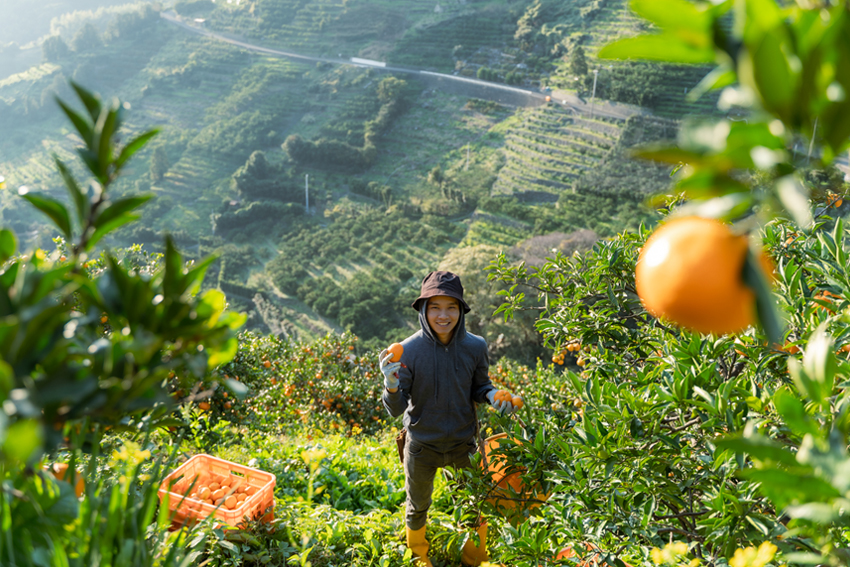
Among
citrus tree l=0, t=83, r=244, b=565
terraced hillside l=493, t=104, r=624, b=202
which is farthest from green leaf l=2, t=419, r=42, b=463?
terraced hillside l=493, t=104, r=624, b=202

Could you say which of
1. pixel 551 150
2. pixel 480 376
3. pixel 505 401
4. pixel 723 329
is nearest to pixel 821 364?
pixel 723 329

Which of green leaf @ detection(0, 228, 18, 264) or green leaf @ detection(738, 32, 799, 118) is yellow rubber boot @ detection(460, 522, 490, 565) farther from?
green leaf @ detection(738, 32, 799, 118)

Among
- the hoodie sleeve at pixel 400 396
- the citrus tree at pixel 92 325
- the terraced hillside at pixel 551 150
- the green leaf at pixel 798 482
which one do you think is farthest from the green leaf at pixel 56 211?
the terraced hillside at pixel 551 150

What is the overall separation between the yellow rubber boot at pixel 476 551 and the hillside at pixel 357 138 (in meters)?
9.77

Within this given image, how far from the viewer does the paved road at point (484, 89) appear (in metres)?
23.6

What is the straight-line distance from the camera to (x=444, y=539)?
2.27 m

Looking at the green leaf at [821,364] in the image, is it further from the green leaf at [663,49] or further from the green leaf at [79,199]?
the green leaf at [79,199]

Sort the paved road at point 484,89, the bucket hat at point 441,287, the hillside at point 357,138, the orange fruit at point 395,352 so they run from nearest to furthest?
the orange fruit at point 395,352, the bucket hat at point 441,287, the hillside at point 357,138, the paved road at point 484,89

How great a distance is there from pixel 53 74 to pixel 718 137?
151ft

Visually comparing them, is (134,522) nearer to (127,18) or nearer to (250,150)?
(250,150)

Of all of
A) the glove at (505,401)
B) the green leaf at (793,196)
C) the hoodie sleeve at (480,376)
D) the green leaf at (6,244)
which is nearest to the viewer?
the green leaf at (793,196)

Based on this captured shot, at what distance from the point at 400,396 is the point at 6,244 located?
65.9 inches

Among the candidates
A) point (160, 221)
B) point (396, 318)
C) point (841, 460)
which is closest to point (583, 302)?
point (841, 460)

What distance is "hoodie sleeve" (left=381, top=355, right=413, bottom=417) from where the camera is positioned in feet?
6.88
